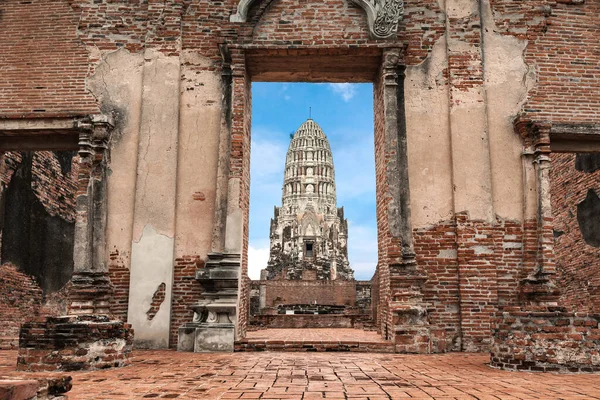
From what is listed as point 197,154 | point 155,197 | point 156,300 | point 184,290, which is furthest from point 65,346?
point 197,154

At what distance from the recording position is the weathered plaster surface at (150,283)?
28.1ft

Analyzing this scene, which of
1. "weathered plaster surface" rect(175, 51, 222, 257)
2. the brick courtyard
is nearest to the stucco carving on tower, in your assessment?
"weathered plaster surface" rect(175, 51, 222, 257)

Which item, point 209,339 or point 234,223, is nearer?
point 209,339

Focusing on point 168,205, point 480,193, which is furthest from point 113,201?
point 480,193

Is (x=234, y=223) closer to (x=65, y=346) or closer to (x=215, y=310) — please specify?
(x=215, y=310)

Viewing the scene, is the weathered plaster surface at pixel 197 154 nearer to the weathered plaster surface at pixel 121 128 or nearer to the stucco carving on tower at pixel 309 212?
the weathered plaster surface at pixel 121 128

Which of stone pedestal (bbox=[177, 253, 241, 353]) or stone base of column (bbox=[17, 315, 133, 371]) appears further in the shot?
stone pedestal (bbox=[177, 253, 241, 353])

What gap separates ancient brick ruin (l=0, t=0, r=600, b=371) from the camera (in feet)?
28.0

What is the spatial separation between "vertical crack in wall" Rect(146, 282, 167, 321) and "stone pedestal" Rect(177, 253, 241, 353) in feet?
2.15

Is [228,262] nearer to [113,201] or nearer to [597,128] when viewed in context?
[113,201]

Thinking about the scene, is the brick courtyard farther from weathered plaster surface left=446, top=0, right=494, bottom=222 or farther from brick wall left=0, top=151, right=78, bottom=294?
brick wall left=0, top=151, right=78, bottom=294

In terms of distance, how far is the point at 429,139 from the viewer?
9.12 m

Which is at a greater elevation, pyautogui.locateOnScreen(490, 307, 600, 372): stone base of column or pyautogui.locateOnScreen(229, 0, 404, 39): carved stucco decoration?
pyautogui.locateOnScreen(229, 0, 404, 39): carved stucco decoration

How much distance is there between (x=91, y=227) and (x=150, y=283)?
132cm
